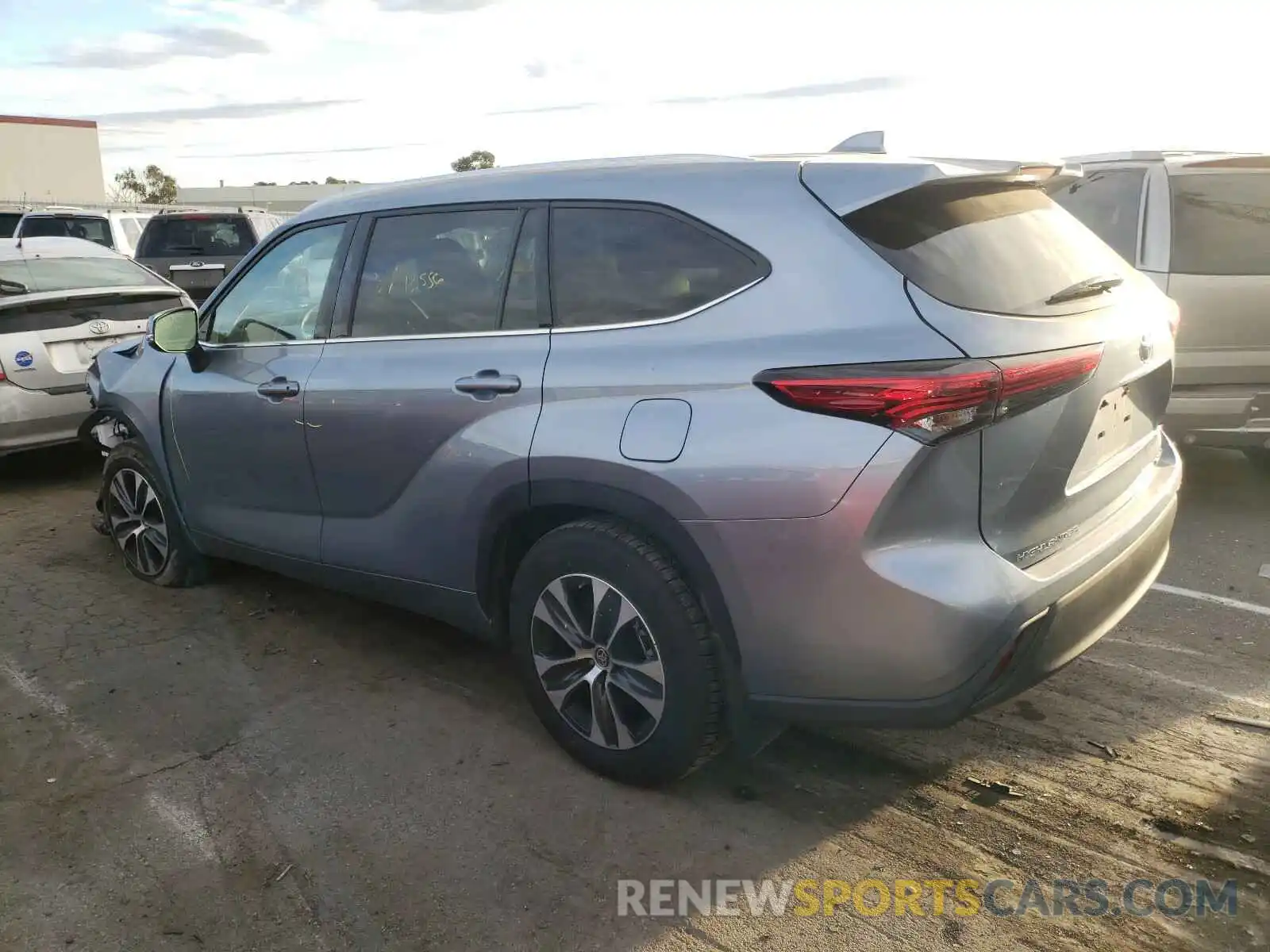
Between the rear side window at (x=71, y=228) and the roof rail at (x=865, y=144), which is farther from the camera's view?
the rear side window at (x=71, y=228)

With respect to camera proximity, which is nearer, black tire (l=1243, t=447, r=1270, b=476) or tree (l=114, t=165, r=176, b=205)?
black tire (l=1243, t=447, r=1270, b=476)

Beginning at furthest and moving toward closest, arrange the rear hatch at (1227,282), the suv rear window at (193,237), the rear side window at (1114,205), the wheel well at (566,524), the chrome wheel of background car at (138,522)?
the suv rear window at (193,237), the rear side window at (1114,205), the rear hatch at (1227,282), the chrome wheel of background car at (138,522), the wheel well at (566,524)

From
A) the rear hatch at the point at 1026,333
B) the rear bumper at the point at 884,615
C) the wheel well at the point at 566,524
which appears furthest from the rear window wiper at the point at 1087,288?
the wheel well at the point at 566,524

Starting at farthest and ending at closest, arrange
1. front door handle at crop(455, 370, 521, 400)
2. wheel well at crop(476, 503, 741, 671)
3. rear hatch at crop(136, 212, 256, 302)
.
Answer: rear hatch at crop(136, 212, 256, 302) < front door handle at crop(455, 370, 521, 400) < wheel well at crop(476, 503, 741, 671)

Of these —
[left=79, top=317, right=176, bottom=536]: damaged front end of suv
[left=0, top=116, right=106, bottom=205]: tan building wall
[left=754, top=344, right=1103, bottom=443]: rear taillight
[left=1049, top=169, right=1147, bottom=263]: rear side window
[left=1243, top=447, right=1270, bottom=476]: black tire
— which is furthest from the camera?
[left=0, top=116, right=106, bottom=205]: tan building wall

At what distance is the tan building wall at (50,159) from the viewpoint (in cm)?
5131

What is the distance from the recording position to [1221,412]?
5.70 metres

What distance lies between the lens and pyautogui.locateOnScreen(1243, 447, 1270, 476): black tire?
6.80 meters

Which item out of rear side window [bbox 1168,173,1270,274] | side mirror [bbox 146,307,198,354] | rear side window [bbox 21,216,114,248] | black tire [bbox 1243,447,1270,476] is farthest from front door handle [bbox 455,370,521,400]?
rear side window [bbox 21,216,114,248]

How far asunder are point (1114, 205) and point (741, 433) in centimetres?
442

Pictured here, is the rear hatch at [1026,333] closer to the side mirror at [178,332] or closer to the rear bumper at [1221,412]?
the rear bumper at [1221,412]

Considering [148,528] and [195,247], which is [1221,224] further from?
[195,247]

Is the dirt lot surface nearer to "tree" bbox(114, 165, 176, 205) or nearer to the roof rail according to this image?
the roof rail

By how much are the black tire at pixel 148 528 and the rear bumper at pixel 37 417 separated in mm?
1806
